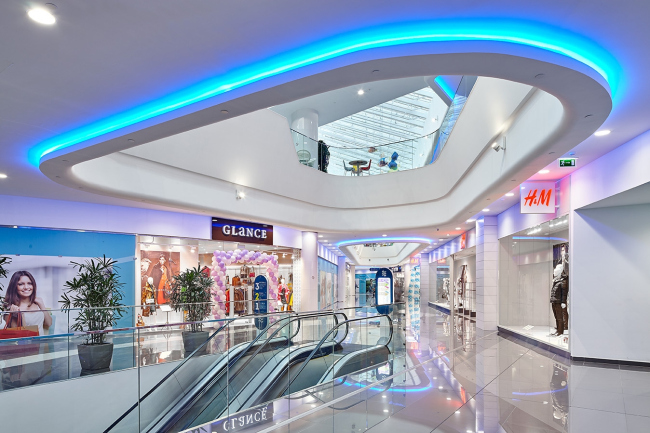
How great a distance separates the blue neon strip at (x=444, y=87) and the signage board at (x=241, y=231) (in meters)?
7.22

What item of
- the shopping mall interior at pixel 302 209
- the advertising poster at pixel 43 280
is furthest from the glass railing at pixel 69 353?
the advertising poster at pixel 43 280

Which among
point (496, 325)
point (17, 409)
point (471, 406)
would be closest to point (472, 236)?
point (496, 325)

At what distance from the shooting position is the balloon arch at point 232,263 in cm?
1341

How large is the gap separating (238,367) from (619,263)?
24.7 feet

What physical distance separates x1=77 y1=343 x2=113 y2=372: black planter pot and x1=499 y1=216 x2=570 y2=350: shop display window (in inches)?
355

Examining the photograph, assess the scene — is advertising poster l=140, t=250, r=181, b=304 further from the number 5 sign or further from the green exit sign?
the green exit sign

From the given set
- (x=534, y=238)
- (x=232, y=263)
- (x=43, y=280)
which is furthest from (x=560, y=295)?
(x=43, y=280)

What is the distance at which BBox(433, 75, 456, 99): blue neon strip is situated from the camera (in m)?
13.6

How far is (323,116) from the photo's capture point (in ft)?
65.8

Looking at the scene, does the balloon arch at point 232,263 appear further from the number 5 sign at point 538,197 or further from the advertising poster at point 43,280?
the number 5 sign at point 538,197

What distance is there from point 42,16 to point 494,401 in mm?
6616

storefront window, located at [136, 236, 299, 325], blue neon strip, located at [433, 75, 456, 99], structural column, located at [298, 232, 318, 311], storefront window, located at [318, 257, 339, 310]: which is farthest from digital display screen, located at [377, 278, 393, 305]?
blue neon strip, located at [433, 75, 456, 99]

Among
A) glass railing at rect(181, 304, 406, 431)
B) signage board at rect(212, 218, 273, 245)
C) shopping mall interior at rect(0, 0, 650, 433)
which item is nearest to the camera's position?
shopping mall interior at rect(0, 0, 650, 433)

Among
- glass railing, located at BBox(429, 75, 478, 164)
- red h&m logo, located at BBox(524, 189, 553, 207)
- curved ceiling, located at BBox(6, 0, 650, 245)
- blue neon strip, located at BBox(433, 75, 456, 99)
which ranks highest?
blue neon strip, located at BBox(433, 75, 456, 99)
